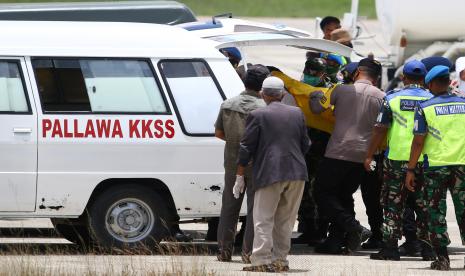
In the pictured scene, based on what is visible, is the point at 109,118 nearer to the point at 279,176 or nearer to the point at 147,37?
the point at 147,37

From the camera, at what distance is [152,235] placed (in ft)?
36.9

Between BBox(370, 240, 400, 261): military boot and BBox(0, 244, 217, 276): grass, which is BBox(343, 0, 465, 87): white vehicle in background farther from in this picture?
BBox(0, 244, 217, 276): grass

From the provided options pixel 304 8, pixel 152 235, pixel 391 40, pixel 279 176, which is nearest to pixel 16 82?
pixel 152 235

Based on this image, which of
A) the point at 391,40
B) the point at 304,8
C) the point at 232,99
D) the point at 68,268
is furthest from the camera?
the point at 304,8

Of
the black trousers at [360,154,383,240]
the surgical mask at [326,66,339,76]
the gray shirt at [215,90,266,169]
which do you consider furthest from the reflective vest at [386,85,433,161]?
the surgical mask at [326,66,339,76]

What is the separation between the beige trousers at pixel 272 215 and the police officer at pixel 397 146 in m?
1.08

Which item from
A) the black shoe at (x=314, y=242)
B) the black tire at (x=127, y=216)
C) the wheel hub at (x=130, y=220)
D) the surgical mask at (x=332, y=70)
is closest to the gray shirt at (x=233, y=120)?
the black tire at (x=127, y=216)

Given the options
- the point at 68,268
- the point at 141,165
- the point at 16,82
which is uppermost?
the point at 16,82

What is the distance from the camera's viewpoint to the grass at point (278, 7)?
161 ft

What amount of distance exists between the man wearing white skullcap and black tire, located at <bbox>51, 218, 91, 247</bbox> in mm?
2055

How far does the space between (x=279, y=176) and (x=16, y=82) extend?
2.53 meters

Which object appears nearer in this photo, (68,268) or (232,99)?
(68,268)

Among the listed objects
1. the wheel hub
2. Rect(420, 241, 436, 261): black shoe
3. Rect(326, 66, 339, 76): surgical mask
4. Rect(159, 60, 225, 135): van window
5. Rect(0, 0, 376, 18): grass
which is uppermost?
Rect(0, 0, 376, 18): grass

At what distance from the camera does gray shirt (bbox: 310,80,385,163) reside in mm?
11555
